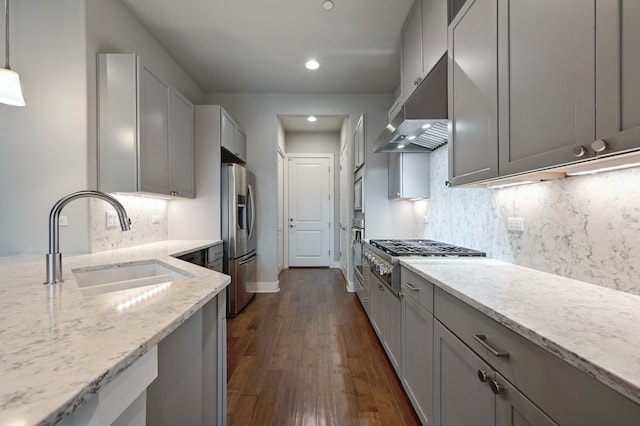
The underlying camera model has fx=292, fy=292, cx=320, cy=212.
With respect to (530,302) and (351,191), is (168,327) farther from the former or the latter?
(351,191)

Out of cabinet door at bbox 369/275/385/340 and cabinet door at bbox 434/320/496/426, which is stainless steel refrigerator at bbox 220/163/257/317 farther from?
cabinet door at bbox 434/320/496/426

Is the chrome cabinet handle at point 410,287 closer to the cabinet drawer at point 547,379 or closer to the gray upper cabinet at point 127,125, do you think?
the cabinet drawer at point 547,379

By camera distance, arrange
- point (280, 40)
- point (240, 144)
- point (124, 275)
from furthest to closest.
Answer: point (240, 144) → point (280, 40) → point (124, 275)

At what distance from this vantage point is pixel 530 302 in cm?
95

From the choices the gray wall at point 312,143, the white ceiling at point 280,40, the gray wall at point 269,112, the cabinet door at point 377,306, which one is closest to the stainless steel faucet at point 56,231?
the cabinet door at point 377,306

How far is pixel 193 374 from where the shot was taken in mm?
1073

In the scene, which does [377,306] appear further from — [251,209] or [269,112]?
[269,112]

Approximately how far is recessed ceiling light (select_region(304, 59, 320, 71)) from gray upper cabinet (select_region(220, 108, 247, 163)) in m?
1.13

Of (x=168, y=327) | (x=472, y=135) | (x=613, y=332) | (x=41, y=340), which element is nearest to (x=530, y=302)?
(x=613, y=332)

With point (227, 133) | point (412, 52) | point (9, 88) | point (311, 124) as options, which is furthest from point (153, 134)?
point (311, 124)

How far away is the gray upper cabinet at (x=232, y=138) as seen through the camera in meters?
3.44

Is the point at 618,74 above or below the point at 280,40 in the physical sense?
below

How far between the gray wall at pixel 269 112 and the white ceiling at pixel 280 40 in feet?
0.74

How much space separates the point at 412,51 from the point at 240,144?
2.52 meters
